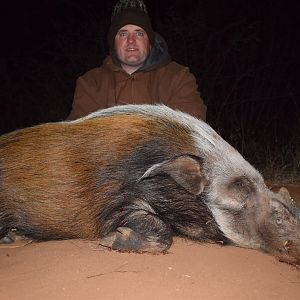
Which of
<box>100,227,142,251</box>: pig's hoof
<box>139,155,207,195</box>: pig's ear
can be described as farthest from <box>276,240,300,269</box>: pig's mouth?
<box>100,227,142,251</box>: pig's hoof

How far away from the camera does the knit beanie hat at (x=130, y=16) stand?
4.28 meters

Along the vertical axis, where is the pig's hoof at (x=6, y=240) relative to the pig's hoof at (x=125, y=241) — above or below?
below

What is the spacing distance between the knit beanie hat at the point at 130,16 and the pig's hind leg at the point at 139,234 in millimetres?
1994

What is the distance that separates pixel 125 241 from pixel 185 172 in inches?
18.7

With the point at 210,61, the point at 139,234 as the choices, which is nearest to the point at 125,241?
the point at 139,234

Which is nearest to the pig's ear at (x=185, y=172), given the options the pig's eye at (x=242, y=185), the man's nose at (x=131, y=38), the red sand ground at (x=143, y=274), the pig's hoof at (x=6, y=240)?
the pig's eye at (x=242, y=185)

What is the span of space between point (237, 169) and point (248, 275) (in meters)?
0.65

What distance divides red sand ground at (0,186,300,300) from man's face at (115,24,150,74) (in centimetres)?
199

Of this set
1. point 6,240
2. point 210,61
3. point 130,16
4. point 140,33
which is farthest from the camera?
point 210,61

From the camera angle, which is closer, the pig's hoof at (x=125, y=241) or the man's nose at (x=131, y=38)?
the pig's hoof at (x=125, y=241)

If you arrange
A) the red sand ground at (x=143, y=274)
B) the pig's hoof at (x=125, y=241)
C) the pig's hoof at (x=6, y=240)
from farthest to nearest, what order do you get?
the pig's hoof at (x=6, y=240) → the pig's hoof at (x=125, y=241) → the red sand ground at (x=143, y=274)

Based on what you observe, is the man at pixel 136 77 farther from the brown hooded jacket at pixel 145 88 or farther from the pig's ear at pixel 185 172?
the pig's ear at pixel 185 172

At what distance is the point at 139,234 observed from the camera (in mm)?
2654

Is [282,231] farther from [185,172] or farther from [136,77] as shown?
[136,77]
